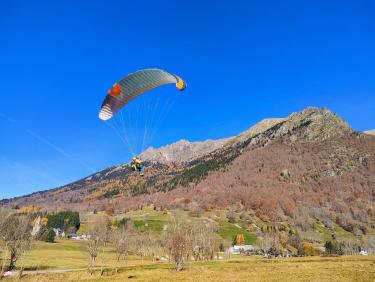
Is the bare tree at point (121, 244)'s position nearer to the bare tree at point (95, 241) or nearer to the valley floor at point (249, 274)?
the bare tree at point (95, 241)

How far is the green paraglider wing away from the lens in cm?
3694

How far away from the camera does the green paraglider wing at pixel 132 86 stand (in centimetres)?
3694

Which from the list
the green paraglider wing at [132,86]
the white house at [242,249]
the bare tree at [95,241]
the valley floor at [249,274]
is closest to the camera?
the valley floor at [249,274]

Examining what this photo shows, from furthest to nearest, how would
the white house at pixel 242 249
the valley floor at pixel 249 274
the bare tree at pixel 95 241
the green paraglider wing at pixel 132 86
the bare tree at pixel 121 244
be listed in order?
the white house at pixel 242 249 < the bare tree at pixel 121 244 < the bare tree at pixel 95 241 < the green paraglider wing at pixel 132 86 < the valley floor at pixel 249 274

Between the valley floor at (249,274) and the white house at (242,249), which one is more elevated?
the white house at (242,249)

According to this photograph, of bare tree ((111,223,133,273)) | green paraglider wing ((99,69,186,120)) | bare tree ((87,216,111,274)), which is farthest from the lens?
bare tree ((111,223,133,273))

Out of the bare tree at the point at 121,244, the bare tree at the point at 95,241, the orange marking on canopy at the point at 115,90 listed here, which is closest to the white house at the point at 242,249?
the bare tree at the point at 95,241

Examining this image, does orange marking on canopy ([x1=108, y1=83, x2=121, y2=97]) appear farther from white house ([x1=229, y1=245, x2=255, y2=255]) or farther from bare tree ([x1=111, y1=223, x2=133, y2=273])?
white house ([x1=229, y1=245, x2=255, y2=255])

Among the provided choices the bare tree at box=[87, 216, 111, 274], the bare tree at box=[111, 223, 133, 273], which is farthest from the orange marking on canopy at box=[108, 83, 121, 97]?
the bare tree at box=[111, 223, 133, 273]

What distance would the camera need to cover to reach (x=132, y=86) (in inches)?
1489

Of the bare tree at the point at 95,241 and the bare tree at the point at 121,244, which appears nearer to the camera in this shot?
the bare tree at the point at 95,241

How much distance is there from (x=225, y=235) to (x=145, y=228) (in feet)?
137

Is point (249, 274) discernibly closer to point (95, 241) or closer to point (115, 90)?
point (115, 90)

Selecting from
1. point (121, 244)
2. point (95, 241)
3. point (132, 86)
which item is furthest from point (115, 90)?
point (121, 244)
